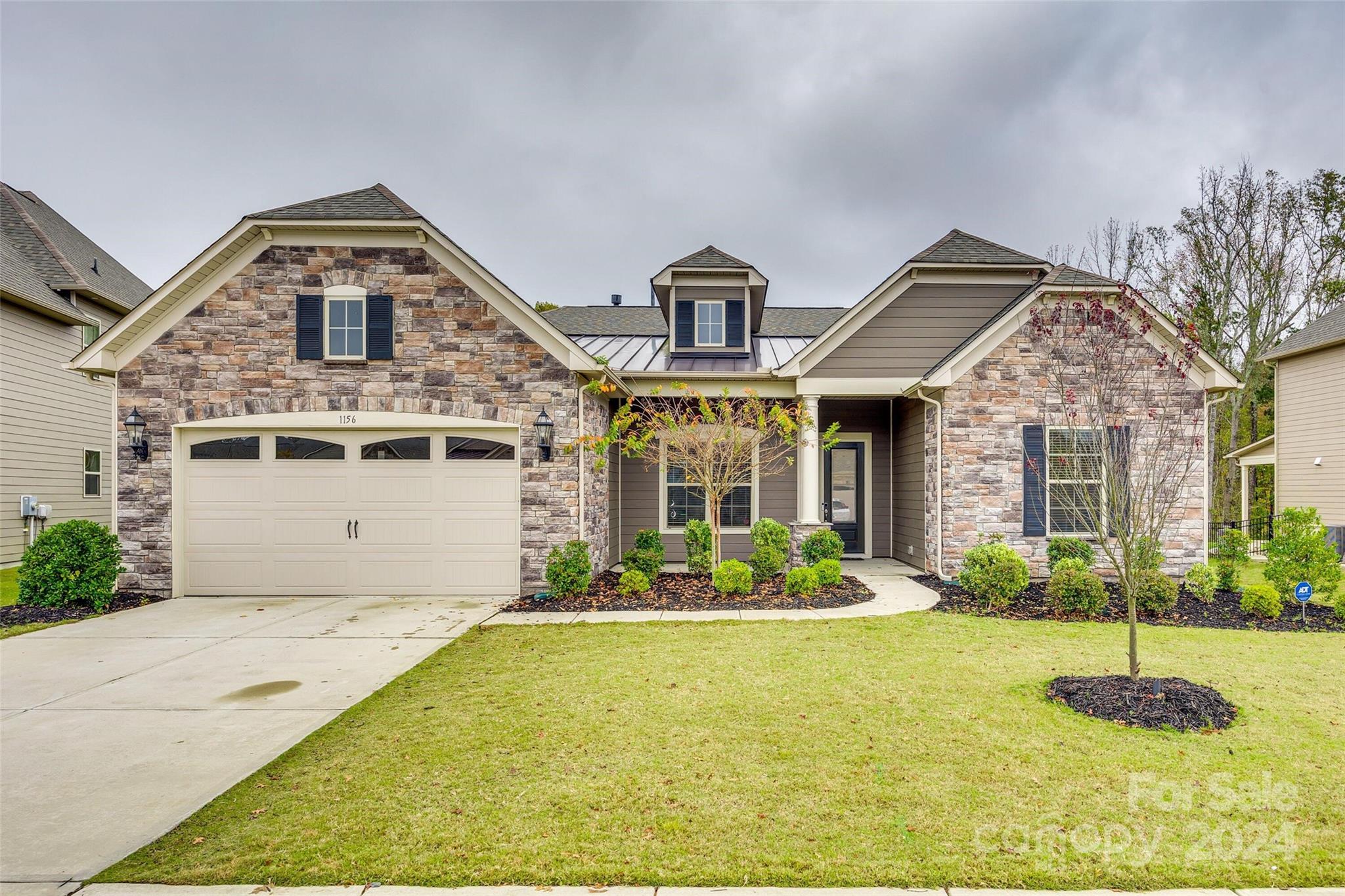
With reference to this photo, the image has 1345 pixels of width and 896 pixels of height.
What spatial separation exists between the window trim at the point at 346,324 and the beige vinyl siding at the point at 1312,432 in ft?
64.5

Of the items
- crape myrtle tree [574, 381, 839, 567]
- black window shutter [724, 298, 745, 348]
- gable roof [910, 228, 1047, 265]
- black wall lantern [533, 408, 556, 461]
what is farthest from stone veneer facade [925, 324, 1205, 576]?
black wall lantern [533, 408, 556, 461]

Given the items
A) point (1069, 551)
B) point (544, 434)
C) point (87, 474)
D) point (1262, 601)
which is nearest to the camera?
point (1262, 601)

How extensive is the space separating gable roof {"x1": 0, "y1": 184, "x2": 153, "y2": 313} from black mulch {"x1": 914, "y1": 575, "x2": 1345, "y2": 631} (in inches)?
732

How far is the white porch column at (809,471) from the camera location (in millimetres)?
11234

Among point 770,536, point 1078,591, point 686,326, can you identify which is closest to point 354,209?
point 686,326

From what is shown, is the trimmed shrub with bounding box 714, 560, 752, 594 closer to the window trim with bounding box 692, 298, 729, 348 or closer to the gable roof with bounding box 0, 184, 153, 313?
the window trim with bounding box 692, 298, 729, 348

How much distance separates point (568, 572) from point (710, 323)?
20.4ft

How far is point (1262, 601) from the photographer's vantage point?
818cm

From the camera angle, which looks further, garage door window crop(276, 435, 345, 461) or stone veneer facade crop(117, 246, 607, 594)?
garage door window crop(276, 435, 345, 461)

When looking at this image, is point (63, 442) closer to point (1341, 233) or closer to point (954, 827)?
point (954, 827)

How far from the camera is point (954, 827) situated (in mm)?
3293

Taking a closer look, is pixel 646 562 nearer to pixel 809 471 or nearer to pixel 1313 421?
pixel 809 471

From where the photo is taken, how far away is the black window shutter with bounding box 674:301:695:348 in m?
13.3

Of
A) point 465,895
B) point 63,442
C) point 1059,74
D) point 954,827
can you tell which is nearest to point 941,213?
point 1059,74
